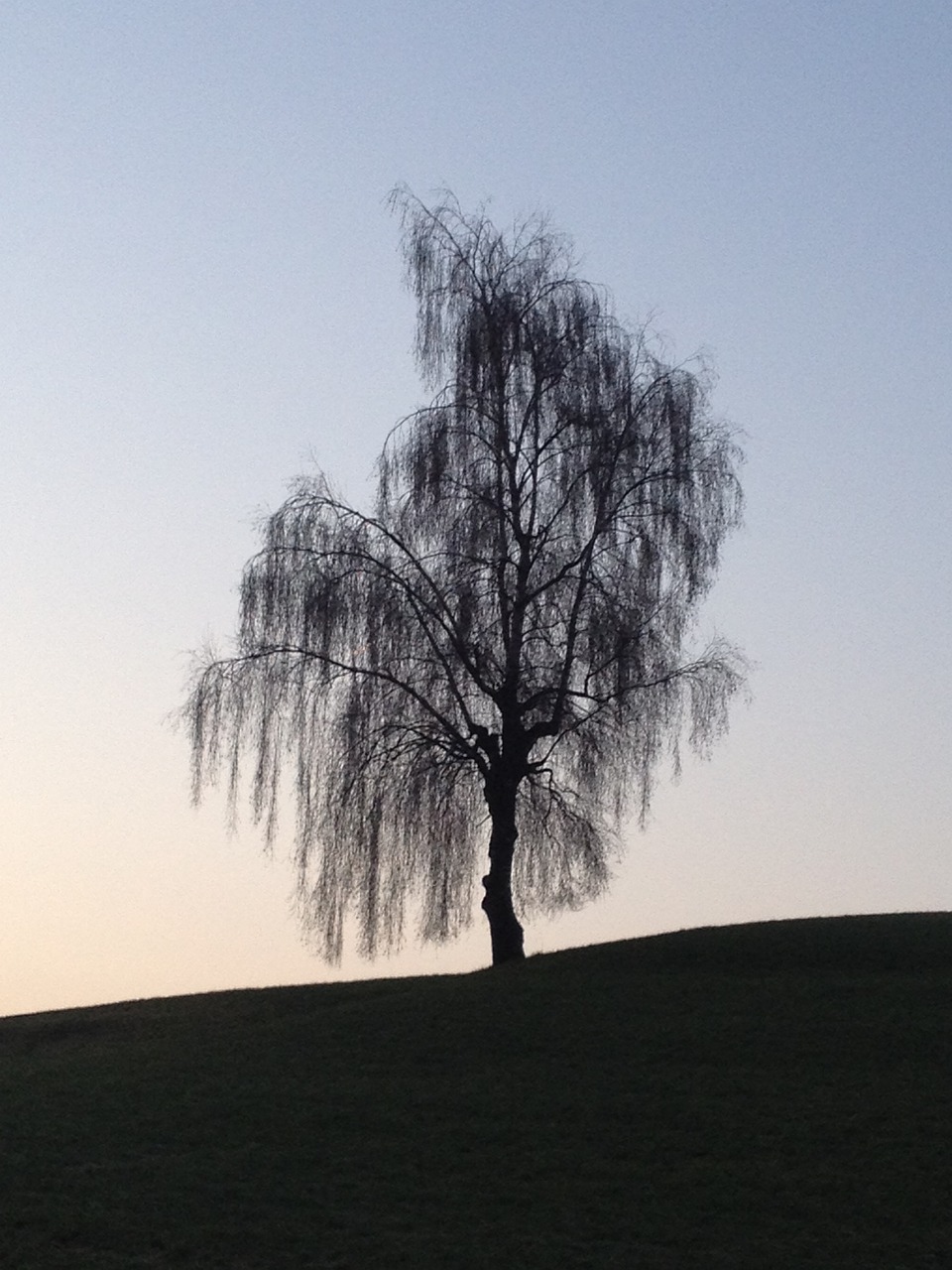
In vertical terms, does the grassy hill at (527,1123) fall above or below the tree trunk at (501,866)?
below

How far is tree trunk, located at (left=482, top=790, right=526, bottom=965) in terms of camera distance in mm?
26984

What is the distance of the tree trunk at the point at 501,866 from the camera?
2698 cm

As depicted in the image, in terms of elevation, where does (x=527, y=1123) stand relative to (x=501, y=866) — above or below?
below

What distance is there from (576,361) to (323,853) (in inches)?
378

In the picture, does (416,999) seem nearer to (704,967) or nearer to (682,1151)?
(704,967)

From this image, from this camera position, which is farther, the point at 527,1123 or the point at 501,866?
the point at 501,866

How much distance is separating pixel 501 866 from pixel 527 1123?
9136mm

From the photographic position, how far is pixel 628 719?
26.7 meters

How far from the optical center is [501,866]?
27.0 metres

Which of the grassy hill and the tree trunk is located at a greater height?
the tree trunk

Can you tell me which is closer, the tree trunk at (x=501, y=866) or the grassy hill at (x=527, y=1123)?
the grassy hill at (x=527, y=1123)

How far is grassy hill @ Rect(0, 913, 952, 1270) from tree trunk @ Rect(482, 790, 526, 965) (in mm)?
1438

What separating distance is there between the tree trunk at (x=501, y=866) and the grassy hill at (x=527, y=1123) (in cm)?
144

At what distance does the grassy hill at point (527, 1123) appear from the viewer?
14656 mm
